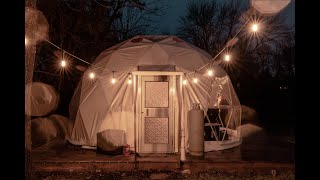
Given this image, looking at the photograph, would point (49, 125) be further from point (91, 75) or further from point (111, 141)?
point (111, 141)

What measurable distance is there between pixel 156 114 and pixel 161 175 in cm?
229

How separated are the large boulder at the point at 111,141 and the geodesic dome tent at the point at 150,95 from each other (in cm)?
42

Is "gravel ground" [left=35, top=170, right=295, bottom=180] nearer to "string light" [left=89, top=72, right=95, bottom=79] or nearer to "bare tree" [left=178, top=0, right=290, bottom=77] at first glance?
"string light" [left=89, top=72, right=95, bottom=79]

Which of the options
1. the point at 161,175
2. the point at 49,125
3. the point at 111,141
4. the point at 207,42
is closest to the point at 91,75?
the point at 111,141

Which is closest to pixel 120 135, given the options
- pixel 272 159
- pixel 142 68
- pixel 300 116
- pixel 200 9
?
pixel 142 68

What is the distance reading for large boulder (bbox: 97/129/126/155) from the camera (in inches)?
405

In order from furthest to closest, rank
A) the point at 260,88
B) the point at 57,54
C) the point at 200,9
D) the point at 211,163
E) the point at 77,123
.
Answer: the point at 200,9 → the point at 260,88 → the point at 57,54 → the point at 77,123 → the point at 211,163

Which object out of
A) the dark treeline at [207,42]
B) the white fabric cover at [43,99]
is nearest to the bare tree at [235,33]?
the dark treeline at [207,42]

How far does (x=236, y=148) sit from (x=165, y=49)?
3599mm

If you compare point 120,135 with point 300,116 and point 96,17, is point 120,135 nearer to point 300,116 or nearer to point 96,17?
point 300,116

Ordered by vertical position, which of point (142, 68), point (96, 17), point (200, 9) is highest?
point (200, 9)

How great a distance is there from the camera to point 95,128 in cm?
1140

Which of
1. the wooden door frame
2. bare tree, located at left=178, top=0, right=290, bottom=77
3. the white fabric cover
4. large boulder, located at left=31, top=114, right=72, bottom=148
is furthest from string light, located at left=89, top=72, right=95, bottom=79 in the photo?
bare tree, located at left=178, top=0, right=290, bottom=77

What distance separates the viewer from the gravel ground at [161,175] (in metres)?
8.63
